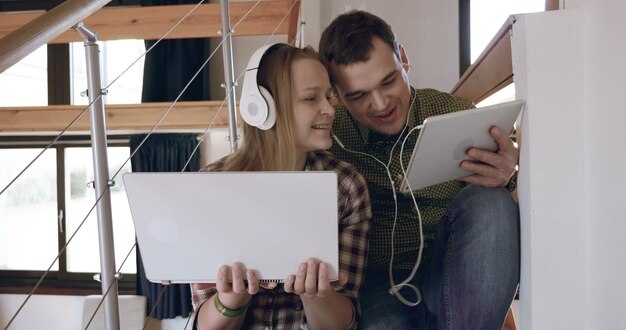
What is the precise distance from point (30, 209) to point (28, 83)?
897 mm

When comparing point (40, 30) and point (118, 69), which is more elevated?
point (118, 69)

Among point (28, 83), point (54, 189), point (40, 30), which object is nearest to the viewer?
point (40, 30)

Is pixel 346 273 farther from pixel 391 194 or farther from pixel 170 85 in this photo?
pixel 170 85

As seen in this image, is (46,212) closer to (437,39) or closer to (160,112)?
(160,112)

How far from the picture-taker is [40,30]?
671 mm

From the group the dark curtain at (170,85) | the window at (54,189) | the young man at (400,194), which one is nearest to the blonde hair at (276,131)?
the young man at (400,194)

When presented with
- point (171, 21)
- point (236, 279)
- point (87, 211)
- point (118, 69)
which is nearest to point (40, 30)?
point (236, 279)

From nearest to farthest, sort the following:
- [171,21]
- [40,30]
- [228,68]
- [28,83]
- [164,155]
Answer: [40,30] < [228,68] < [171,21] < [164,155] < [28,83]

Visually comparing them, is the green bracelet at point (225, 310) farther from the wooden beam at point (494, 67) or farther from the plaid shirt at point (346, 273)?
the wooden beam at point (494, 67)

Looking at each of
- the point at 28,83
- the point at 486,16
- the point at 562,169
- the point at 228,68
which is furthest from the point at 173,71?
the point at 562,169

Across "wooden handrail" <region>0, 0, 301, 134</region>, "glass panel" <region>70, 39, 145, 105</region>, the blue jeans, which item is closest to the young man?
the blue jeans

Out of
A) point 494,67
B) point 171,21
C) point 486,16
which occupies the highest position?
point 486,16

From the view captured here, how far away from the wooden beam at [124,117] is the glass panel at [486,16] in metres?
1.36

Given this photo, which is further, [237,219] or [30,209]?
[30,209]
